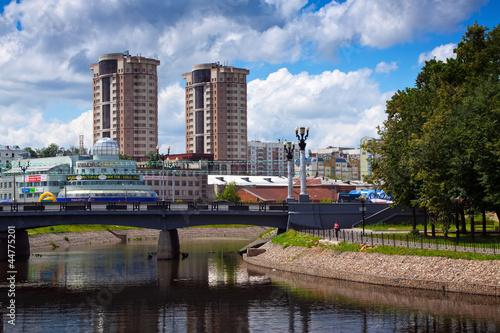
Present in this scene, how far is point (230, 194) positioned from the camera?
143500 millimetres

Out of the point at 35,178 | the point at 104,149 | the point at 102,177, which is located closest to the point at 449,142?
the point at 102,177

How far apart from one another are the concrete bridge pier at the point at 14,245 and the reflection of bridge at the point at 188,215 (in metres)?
5.13

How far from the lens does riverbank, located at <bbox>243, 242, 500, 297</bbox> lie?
38.2m

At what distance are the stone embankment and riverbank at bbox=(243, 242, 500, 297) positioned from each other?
43.8 m

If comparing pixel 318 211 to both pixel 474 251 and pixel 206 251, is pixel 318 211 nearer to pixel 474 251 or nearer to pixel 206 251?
pixel 206 251

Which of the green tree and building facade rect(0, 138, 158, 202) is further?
the green tree

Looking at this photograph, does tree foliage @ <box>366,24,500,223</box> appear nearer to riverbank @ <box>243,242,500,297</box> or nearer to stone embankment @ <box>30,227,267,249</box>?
riverbank @ <box>243,242,500,297</box>

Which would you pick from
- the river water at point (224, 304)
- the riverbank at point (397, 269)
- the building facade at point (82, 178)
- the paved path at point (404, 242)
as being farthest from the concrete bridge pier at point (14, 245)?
the paved path at point (404, 242)

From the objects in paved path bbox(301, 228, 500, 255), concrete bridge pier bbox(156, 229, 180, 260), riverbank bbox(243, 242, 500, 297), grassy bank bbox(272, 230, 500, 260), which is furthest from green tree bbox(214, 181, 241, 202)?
riverbank bbox(243, 242, 500, 297)

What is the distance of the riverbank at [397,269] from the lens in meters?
38.2

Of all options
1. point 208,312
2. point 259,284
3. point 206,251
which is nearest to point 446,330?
point 208,312

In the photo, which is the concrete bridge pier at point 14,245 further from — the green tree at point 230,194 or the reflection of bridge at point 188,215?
the green tree at point 230,194

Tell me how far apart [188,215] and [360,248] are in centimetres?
2278

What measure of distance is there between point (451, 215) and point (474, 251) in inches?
311
